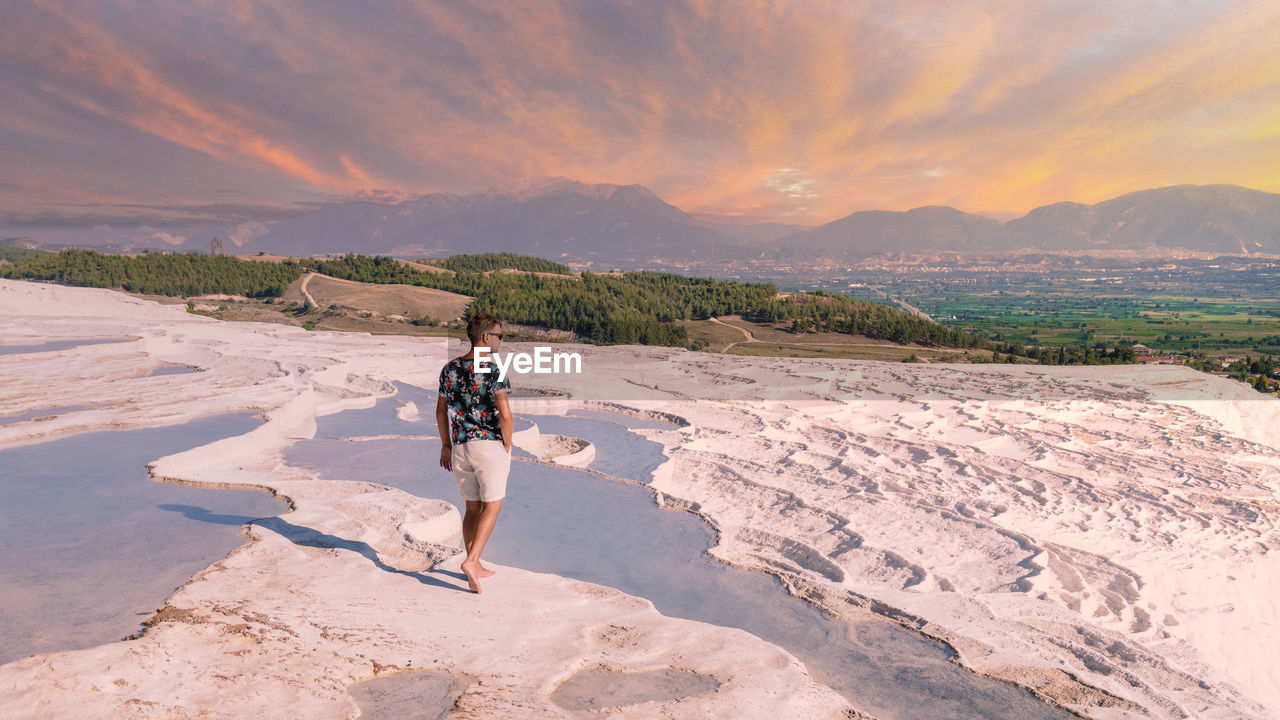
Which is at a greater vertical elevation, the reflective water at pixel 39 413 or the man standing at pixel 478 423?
the man standing at pixel 478 423

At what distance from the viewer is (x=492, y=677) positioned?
18.3 feet

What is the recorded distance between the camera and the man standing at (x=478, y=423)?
6.55m

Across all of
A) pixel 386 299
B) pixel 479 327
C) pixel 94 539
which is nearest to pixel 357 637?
pixel 479 327

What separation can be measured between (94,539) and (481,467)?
217 inches

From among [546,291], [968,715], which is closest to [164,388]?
[968,715]

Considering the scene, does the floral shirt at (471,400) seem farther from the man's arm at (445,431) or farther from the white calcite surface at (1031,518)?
the white calcite surface at (1031,518)

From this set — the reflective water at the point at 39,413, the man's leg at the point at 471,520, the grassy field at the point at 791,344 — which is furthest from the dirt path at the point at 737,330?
the man's leg at the point at 471,520

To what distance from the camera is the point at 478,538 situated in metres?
7.07

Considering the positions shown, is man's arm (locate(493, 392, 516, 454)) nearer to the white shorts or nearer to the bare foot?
the white shorts

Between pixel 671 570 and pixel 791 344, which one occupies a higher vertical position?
pixel 671 570

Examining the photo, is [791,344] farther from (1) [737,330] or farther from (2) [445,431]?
(2) [445,431]

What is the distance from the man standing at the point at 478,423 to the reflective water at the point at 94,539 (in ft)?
10.2

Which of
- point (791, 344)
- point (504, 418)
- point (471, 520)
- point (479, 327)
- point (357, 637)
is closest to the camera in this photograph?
point (357, 637)

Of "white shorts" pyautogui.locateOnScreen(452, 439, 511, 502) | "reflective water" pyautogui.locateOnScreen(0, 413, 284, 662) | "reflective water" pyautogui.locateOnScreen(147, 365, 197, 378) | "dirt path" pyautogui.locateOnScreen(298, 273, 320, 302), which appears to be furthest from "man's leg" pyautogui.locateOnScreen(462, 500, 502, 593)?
"dirt path" pyautogui.locateOnScreen(298, 273, 320, 302)
